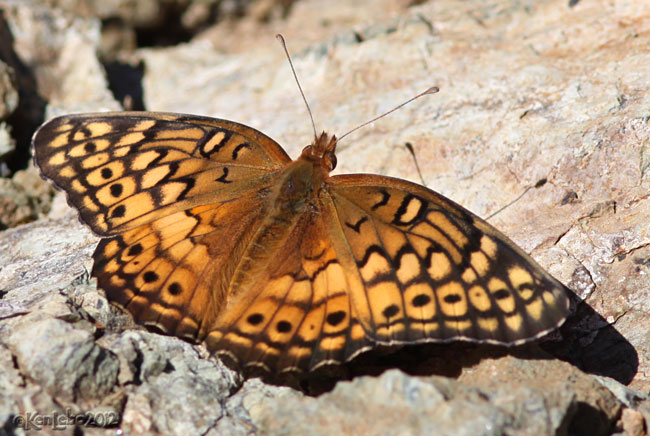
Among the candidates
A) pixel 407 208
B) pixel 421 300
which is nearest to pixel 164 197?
pixel 407 208

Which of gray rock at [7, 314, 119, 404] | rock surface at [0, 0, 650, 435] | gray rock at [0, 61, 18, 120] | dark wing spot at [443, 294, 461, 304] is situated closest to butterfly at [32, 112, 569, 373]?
dark wing spot at [443, 294, 461, 304]

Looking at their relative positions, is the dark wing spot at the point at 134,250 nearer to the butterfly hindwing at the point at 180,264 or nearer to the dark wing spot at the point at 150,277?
the butterfly hindwing at the point at 180,264

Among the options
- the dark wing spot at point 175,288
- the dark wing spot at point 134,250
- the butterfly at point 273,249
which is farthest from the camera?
the dark wing spot at point 134,250

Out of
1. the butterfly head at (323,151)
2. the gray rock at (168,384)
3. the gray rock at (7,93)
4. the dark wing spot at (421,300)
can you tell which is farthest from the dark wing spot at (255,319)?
the gray rock at (7,93)

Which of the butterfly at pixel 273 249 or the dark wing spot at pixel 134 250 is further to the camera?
the dark wing spot at pixel 134 250

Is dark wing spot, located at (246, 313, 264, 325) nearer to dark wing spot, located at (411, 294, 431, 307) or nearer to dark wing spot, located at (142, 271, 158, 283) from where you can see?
dark wing spot, located at (142, 271, 158, 283)

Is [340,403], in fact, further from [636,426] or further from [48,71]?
[48,71]

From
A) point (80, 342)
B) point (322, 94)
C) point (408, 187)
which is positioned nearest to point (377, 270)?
point (408, 187)
